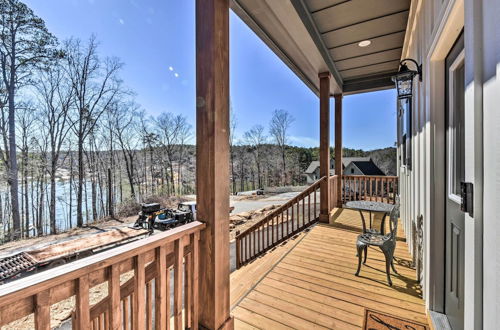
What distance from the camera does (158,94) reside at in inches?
162

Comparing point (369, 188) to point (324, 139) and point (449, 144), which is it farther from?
point (449, 144)

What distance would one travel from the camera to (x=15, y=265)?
5.15 ft

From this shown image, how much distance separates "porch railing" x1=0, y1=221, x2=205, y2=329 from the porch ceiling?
8.46 ft

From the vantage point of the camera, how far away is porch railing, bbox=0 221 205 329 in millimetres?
745

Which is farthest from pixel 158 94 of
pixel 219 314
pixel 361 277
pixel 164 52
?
pixel 361 277

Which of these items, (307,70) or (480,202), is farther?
(307,70)

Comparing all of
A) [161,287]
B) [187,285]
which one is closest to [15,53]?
[161,287]

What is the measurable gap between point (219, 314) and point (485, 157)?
173 cm

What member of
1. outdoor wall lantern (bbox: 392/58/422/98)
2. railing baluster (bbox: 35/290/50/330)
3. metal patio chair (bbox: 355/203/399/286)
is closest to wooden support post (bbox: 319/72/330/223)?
metal patio chair (bbox: 355/203/399/286)

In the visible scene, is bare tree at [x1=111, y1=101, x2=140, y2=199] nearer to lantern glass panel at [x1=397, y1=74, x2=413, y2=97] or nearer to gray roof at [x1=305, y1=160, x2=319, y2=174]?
lantern glass panel at [x1=397, y1=74, x2=413, y2=97]

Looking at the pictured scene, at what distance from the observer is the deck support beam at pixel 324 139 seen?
4.28 metres

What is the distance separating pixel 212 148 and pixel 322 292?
6.10ft

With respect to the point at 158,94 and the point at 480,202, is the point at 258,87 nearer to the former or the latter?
the point at 158,94

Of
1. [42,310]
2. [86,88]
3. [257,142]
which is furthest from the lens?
[257,142]
